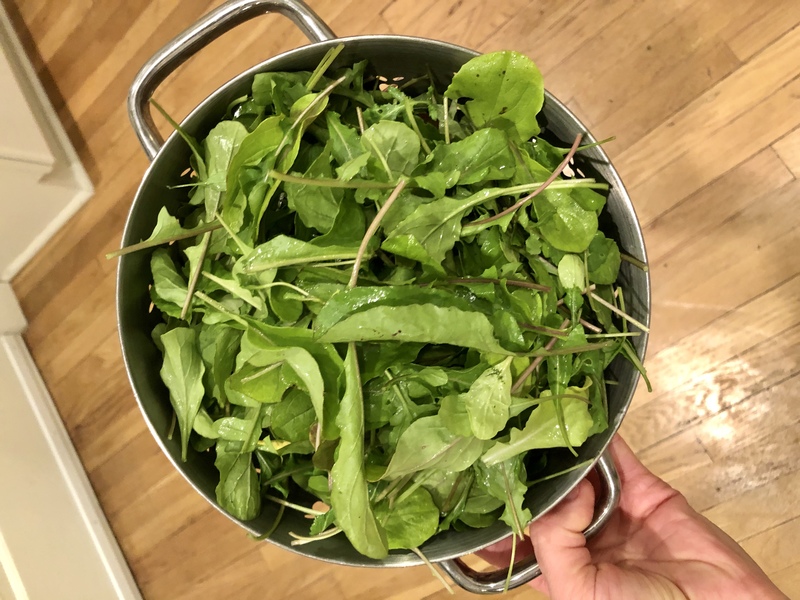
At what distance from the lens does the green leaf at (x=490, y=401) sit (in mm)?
395

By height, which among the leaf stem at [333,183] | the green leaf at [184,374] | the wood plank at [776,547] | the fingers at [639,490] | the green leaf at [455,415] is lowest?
the wood plank at [776,547]

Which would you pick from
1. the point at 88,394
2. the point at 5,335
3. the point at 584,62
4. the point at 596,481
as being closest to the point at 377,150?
the point at 596,481

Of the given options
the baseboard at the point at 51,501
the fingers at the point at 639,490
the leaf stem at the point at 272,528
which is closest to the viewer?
the leaf stem at the point at 272,528

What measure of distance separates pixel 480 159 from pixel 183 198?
0.27m

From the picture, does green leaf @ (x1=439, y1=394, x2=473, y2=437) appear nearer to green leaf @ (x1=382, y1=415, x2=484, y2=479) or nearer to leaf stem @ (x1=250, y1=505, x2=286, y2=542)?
green leaf @ (x1=382, y1=415, x2=484, y2=479)

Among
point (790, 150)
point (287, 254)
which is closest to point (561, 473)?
point (287, 254)


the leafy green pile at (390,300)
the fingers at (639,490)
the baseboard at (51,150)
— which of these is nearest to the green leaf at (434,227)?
the leafy green pile at (390,300)

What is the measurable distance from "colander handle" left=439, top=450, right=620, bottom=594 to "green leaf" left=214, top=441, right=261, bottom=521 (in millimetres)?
171

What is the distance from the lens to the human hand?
0.52m

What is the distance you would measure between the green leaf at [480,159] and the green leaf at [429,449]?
18cm

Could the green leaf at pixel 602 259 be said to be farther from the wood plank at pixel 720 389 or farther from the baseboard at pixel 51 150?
the baseboard at pixel 51 150

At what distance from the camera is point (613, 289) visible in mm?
493

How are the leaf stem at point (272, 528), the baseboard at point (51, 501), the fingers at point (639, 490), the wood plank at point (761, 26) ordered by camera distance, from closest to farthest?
the leaf stem at point (272, 528) → the fingers at point (639, 490) → the wood plank at point (761, 26) → the baseboard at point (51, 501)

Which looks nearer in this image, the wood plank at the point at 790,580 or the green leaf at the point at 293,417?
the green leaf at the point at 293,417
